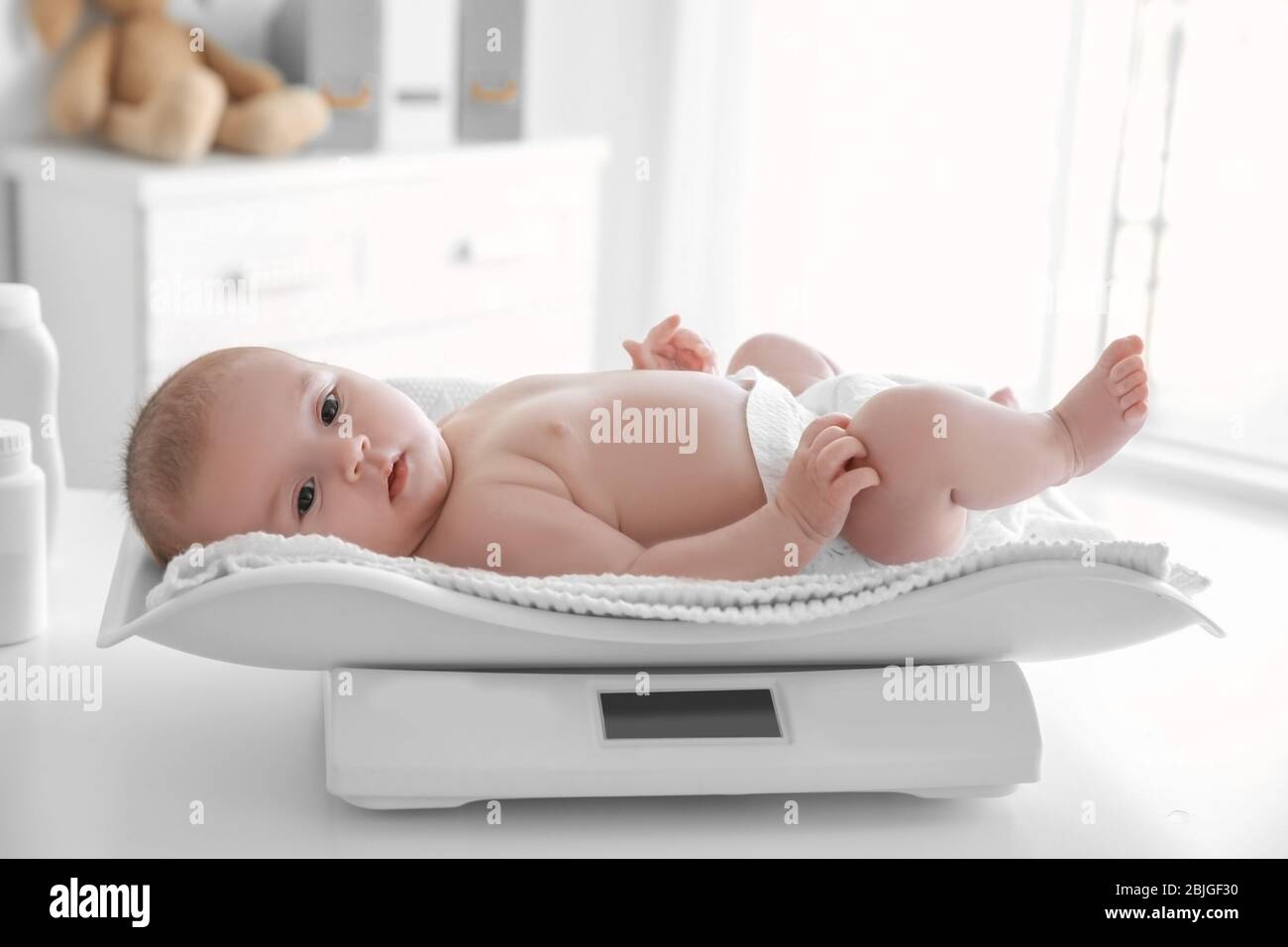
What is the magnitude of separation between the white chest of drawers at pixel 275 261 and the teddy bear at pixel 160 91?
0.15 feet

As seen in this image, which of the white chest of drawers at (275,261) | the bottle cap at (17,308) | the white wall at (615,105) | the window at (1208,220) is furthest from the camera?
the white wall at (615,105)

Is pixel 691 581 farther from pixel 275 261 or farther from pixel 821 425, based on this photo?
pixel 275 261

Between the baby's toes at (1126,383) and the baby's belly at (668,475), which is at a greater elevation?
the baby's toes at (1126,383)

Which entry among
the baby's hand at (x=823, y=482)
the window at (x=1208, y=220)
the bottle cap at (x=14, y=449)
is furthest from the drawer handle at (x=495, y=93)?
the baby's hand at (x=823, y=482)

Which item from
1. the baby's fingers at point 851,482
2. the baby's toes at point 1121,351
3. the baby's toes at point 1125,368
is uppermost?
the baby's toes at point 1121,351

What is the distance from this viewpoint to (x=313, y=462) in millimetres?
969

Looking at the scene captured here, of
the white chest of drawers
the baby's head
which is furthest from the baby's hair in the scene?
the white chest of drawers

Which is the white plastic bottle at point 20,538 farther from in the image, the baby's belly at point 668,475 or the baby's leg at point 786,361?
the baby's leg at point 786,361

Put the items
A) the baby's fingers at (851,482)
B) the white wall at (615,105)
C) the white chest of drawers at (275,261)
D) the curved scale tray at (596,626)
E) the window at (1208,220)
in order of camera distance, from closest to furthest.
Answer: the curved scale tray at (596,626) → the baby's fingers at (851,482) → the white chest of drawers at (275,261) → the window at (1208,220) → the white wall at (615,105)

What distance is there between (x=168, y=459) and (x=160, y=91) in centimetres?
127

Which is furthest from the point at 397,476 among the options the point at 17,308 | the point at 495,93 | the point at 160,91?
the point at 495,93

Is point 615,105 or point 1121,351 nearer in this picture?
point 1121,351

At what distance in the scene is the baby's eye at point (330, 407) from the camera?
3.28 feet

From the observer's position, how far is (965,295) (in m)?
2.81
